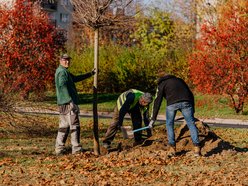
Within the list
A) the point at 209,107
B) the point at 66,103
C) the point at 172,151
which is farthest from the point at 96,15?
the point at 209,107

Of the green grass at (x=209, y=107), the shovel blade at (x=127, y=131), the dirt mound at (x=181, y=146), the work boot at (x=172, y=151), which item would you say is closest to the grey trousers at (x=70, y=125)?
the dirt mound at (x=181, y=146)

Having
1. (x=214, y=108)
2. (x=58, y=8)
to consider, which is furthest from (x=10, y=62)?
(x=58, y=8)

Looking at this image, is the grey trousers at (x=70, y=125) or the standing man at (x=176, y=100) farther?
the grey trousers at (x=70, y=125)

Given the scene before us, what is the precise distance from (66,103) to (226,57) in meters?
14.8

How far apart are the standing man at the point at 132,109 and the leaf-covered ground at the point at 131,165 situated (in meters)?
0.32

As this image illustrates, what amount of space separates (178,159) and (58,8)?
71476mm

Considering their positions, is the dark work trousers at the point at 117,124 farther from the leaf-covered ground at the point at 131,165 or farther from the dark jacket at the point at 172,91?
the dark jacket at the point at 172,91

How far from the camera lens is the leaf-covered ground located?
9.30 meters

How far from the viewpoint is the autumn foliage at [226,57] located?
990 inches

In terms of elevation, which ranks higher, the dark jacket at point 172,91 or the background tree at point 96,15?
the background tree at point 96,15

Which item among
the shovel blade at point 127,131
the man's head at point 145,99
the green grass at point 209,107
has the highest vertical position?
the man's head at point 145,99

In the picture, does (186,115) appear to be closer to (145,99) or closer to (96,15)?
(145,99)

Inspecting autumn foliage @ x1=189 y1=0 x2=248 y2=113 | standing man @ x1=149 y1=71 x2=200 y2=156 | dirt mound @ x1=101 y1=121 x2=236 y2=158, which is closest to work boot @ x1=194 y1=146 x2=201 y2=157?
standing man @ x1=149 y1=71 x2=200 y2=156

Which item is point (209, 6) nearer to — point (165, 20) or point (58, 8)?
point (165, 20)
